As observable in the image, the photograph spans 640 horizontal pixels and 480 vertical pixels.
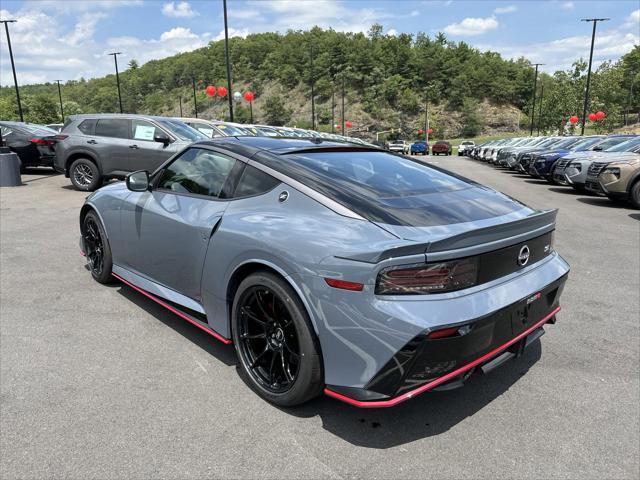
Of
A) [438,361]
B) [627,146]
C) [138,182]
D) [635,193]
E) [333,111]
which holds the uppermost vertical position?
[333,111]

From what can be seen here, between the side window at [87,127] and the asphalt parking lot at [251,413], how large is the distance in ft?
26.0

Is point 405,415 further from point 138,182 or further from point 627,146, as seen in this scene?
point 627,146

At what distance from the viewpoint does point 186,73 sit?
150875 millimetres

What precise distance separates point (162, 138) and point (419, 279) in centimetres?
942

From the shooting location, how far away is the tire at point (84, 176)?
37.1 feet

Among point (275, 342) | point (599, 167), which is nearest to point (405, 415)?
point (275, 342)

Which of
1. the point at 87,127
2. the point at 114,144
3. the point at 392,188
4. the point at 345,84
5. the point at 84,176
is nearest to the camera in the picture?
the point at 392,188

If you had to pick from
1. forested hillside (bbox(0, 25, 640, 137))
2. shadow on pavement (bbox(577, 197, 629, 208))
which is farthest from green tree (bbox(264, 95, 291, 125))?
shadow on pavement (bbox(577, 197, 629, 208))

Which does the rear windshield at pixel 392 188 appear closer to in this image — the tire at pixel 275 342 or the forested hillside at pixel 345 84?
the tire at pixel 275 342

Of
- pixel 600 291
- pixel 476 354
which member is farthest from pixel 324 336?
pixel 600 291

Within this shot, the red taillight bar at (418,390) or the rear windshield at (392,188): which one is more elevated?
the rear windshield at (392,188)

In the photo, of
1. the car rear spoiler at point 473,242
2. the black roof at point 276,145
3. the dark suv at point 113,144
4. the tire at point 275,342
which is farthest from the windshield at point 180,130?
the car rear spoiler at point 473,242

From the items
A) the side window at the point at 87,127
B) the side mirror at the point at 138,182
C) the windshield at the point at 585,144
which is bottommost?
the windshield at the point at 585,144

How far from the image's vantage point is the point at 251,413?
9.06ft
